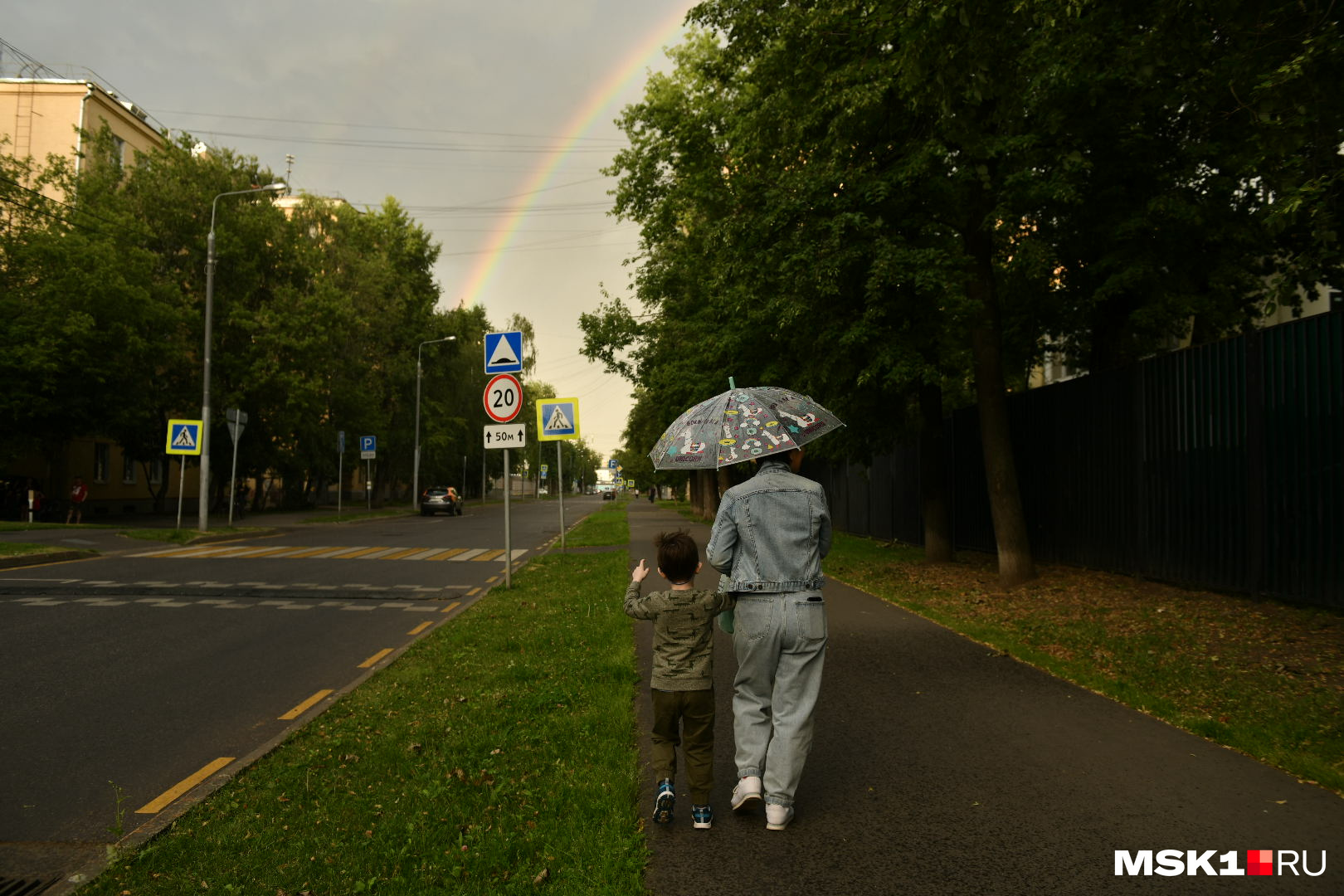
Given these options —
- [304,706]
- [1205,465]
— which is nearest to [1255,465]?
[1205,465]

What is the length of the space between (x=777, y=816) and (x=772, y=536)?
1264mm

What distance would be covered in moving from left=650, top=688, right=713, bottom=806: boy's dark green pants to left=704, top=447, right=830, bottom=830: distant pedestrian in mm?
159

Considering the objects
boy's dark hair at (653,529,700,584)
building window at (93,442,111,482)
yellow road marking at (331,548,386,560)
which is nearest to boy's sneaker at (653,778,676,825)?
boy's dark hair at (653,529,700,584)

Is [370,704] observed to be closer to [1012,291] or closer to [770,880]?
[770,880]

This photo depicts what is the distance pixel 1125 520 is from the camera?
38.8 feet

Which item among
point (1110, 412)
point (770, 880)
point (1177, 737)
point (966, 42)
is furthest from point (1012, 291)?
point (770, 880)

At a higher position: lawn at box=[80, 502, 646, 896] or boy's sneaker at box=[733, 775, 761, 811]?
boy's sneaker at box=[733, 775, 761, 811]

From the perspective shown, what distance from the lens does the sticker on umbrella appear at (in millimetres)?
4191

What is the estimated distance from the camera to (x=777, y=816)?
4.02m

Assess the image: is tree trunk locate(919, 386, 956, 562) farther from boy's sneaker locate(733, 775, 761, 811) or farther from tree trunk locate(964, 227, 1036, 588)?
boy's sneaker locate(733, 775, 761, 811)

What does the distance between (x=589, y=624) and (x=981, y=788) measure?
18.3 feet

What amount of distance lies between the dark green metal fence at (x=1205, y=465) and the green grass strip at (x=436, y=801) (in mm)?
6812

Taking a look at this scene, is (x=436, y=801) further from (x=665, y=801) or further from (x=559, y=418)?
(x=559, y=418)

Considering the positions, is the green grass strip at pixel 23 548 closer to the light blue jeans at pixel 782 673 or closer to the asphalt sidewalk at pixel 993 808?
the asphalt sidewalk at pixel 993 808
